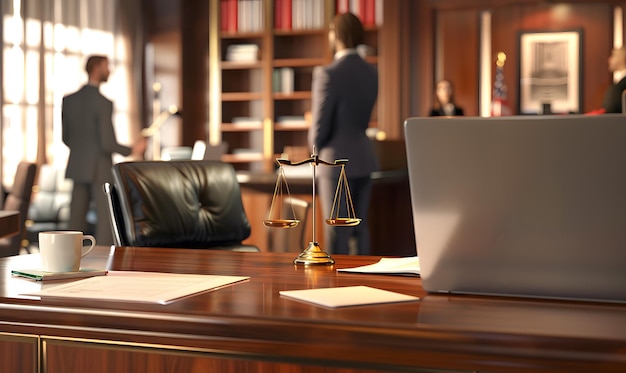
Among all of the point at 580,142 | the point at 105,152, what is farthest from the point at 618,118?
the point at 105,152

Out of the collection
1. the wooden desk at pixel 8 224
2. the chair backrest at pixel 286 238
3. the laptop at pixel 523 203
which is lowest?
the chair backrest at pixel 286 238

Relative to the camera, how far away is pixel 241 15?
330 inches

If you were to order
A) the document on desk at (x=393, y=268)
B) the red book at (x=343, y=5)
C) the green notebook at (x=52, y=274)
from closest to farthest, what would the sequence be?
the green notebook at (x=52, y=274), the document on desk at (x=393, y=268), the red book at (x=343, y=5)

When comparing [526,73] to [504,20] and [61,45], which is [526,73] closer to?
[504,20]

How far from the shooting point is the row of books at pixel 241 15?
8.33 metres

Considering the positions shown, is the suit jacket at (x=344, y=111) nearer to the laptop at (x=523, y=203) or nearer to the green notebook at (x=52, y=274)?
the green notebook at (x=52, y=274)

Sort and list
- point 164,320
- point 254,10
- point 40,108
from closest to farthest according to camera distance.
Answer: point 164,320
point 40,108
point 254,10

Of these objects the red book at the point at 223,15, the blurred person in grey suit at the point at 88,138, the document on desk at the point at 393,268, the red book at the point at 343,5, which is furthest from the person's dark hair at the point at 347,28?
the red book at the point at 223,15

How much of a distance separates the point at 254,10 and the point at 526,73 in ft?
8.45

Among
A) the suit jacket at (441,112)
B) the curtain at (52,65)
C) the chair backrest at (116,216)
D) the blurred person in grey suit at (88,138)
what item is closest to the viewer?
the chair backrest at (116,216)

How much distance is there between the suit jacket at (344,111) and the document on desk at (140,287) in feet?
8.63

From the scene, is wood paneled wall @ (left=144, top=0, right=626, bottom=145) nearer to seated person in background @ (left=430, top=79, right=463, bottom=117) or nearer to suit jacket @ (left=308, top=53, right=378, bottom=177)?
seated person in background @ (left=430, top=79, right=463, bottom=117)

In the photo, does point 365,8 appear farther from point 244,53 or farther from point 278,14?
point 244,53

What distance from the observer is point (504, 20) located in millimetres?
7762
